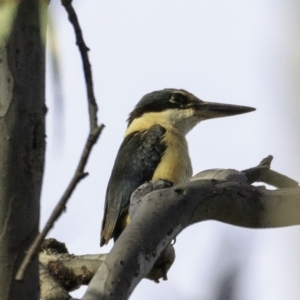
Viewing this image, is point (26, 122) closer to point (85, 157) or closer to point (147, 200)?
point (85, 157)

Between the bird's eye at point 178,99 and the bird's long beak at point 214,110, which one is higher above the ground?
the bird's eye at point 178,99

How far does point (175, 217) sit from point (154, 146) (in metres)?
2.73

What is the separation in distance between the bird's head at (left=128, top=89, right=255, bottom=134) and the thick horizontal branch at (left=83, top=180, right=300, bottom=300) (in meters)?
2.82

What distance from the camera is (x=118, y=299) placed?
1506 mm

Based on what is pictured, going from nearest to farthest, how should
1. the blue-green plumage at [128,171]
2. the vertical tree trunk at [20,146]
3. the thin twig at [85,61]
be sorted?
the thin twig at [85,61], the vertical tree trunk at [20,146], the blue-green plumage at [128,171]

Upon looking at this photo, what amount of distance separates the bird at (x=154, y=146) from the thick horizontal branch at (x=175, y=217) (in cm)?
198

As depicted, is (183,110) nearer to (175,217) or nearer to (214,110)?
(214,110)

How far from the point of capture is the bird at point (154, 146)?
4262 mm

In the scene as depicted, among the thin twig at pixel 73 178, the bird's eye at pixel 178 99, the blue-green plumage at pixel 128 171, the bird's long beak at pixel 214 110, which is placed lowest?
the blue-green plumage at pixel 128 171

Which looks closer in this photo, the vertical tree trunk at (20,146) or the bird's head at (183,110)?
the vertical tree trunk at (20,146)

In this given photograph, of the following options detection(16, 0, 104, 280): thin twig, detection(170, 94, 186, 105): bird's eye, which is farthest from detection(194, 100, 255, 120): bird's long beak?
detection(16, 0, 104, 280): thin twig

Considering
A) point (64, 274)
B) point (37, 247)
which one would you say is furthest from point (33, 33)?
point (64, 274)

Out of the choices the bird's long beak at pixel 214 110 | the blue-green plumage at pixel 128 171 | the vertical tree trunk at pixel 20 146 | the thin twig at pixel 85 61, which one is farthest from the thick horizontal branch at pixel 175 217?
the bird's long beak at pixel 214 110

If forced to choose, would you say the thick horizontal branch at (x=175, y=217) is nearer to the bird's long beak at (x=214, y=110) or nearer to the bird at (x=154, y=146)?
the bird at (x=154, y=146)
